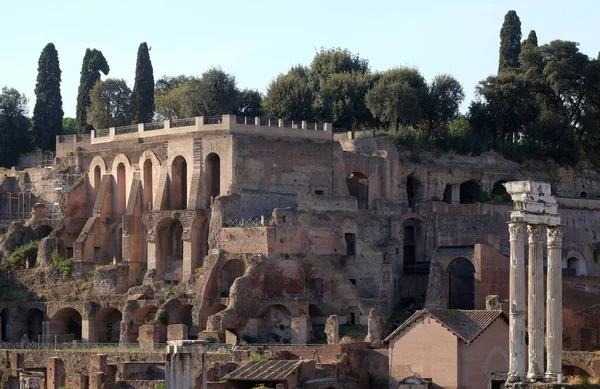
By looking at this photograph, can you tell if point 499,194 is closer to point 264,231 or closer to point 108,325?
point 264,231

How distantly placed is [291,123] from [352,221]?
6.78 metres

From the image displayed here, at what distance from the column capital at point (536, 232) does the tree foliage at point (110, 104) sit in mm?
41904

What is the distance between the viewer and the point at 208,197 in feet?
265

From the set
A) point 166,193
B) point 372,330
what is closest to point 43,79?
point 166,193

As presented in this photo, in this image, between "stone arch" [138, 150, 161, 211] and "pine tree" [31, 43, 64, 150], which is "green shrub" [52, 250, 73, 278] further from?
"pine tree" [31, 43, 64, 150]

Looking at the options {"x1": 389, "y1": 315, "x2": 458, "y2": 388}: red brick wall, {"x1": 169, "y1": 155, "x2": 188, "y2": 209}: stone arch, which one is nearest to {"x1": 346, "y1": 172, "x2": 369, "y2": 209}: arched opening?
{"x1": 169, "y1": 155, "x2": 188, "y2": 209}: stone arch

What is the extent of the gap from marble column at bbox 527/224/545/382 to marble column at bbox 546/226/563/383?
419 millimetres

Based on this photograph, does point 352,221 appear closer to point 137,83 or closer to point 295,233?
point 295,233

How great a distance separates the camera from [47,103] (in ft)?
310

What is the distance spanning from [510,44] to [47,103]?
75.9 feet

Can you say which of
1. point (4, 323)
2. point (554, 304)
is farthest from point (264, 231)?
point (554, 304)

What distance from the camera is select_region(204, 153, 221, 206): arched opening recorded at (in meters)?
80.7

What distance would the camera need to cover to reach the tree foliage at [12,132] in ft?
310

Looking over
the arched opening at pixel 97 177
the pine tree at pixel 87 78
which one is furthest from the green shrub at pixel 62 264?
the pine tree at pixel 87 78
